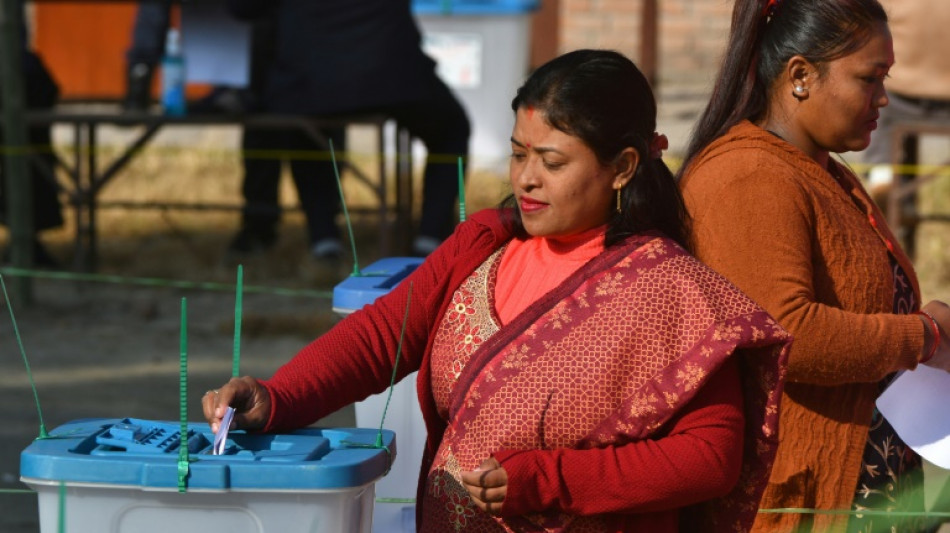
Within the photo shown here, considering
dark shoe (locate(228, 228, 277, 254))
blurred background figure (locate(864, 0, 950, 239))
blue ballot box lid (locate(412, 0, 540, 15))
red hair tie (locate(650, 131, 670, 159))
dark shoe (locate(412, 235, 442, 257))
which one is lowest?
dark shoe (locate(228, 228, 277, 254))

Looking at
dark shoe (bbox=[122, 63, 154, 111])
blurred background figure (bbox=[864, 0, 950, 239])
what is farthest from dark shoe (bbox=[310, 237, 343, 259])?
blurred background figure (bbox=[864, 0, 950, 239])

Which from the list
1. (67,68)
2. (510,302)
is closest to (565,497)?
(510,302)

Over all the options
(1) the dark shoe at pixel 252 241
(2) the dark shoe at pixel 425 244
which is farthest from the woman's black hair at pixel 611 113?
(1) the dark shoe at pixel 252 241

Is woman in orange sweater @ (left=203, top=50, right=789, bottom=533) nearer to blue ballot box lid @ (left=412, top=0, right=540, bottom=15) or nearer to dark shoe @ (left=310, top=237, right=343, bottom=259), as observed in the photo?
dark shoe @ (left=310, top=237, right=343, bottom=259)

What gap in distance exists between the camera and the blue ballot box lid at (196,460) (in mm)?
1723

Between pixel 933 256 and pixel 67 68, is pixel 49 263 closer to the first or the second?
pixel 933 256

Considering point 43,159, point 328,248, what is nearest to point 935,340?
point 328,248

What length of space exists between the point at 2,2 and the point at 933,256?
4495mm

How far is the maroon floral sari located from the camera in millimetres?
1797

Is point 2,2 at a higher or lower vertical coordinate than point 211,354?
higher

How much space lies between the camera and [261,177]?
752 centimetres

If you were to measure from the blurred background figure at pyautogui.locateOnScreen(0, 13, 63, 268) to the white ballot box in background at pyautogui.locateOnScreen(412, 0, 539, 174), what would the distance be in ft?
9.74

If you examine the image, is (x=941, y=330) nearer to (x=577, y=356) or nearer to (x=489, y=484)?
(x=577, y=356)

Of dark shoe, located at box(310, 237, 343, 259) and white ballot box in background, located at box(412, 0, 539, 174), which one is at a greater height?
white ballot box in background, located at box(412, 0, 539, 174)
